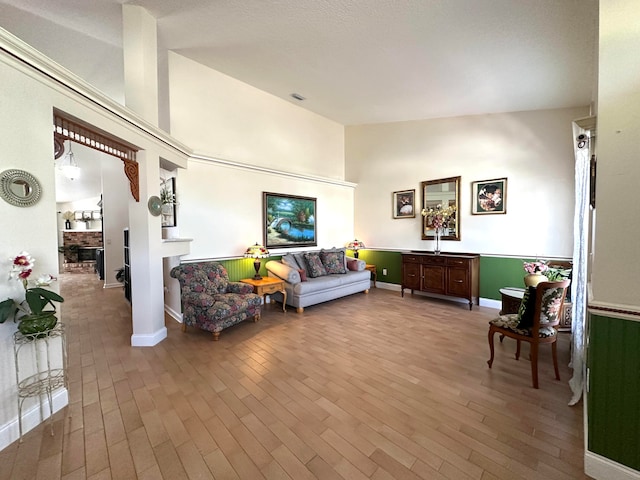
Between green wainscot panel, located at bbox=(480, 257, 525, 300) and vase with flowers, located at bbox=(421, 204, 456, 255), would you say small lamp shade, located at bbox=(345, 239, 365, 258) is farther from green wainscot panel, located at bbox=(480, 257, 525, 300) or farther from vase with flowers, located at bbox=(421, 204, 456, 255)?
green wainscot panel, located at bbox=(480, 257, 525, 300)

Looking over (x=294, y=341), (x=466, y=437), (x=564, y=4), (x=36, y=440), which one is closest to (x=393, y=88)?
(x=564, y=4)

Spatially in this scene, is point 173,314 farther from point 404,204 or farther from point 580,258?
point 580,258

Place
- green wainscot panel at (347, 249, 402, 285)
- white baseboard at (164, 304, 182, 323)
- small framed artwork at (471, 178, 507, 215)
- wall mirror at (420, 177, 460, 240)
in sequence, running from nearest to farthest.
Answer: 1. white baseboard at (164, 304, 182, 323)
2. small framed artwork at (471, 178, 507, 215)
3. wall mirror at (420, 177, 460, 240)
4. green wainscot panel at (347, 249, 402, 285)

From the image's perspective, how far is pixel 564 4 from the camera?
2428 millimetres

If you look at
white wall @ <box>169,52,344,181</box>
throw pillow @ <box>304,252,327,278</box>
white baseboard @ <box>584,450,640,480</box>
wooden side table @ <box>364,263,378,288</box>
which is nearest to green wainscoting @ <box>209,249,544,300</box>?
throw pillow @ <box>304,252,327,278</box>

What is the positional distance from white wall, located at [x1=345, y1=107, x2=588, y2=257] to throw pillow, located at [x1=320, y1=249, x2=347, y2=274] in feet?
4.14

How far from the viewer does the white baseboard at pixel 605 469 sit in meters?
1.44

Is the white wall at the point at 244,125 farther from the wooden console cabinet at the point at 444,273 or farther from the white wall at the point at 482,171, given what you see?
the wooden console cabinet at the point at 444,273

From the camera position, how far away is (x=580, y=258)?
235 cm

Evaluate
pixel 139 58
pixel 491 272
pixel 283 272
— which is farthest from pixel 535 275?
pixel 139 58

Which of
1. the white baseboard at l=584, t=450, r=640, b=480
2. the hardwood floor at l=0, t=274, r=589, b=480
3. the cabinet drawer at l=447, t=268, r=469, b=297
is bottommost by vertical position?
the hardwood floor at l=0, t=274, r=589, b=480

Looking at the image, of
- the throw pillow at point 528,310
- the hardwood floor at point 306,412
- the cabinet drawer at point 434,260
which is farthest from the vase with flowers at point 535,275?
the cabinet drawer at point 434,260

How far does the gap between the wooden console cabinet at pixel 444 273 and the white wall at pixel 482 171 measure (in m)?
0.51

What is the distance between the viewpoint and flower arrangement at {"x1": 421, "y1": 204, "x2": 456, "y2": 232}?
525cm
